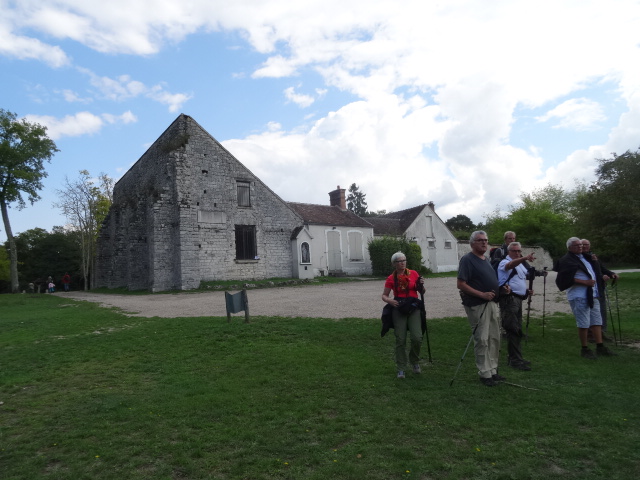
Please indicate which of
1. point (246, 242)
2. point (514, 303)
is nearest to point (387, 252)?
point (246, 242)

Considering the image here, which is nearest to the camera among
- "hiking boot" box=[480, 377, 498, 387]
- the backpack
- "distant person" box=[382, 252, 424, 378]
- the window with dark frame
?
"hiking boot" box=[480, 377, 498, 387]

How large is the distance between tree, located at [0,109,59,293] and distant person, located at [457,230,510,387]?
3125cm

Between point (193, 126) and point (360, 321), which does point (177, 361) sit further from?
point (193, 126)

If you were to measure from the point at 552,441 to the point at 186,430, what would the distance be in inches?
134

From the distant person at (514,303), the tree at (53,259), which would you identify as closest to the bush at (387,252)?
the distant person at (514,303)

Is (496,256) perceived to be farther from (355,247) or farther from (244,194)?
(355,247)

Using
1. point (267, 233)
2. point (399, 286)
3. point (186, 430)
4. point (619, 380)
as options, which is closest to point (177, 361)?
point (186, 430)

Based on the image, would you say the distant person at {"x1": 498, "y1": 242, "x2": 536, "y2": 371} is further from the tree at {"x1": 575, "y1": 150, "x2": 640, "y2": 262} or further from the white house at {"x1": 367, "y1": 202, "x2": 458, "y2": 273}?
the white house at {"x1": 367, "y1": 202, "x2": 458, "y2": 273}

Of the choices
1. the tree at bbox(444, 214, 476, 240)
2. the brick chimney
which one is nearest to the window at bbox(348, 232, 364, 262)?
the brick chimney

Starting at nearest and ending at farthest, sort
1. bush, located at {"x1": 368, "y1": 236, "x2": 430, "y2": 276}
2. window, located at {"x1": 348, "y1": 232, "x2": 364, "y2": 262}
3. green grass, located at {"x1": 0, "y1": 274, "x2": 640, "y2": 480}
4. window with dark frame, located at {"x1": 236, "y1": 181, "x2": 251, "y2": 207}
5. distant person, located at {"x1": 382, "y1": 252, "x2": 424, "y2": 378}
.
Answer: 1. green grass, located at {"x1": 0, "y1": 274, "x2": 640, "y2": 480}
2. distant person, located at {"x1": 382, "y1": 252, "x2": 424, "y2": 378}
3. window with dark frame, located at {"x1": 236, "y1": 181, "x2": 251, "y2": 207}
4. bush, located at {"x1": 368, "y1": 236, "x2": 430, "y2": 276}
5. window, located at {"x1": 348, "y1": 232, "x2": 364, "y2": 262}

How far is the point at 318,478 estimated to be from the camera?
3523mm

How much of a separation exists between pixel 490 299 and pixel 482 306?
19cm

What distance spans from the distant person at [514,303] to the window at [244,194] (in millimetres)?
21548

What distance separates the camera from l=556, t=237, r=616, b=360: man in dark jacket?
7234 millimetres
